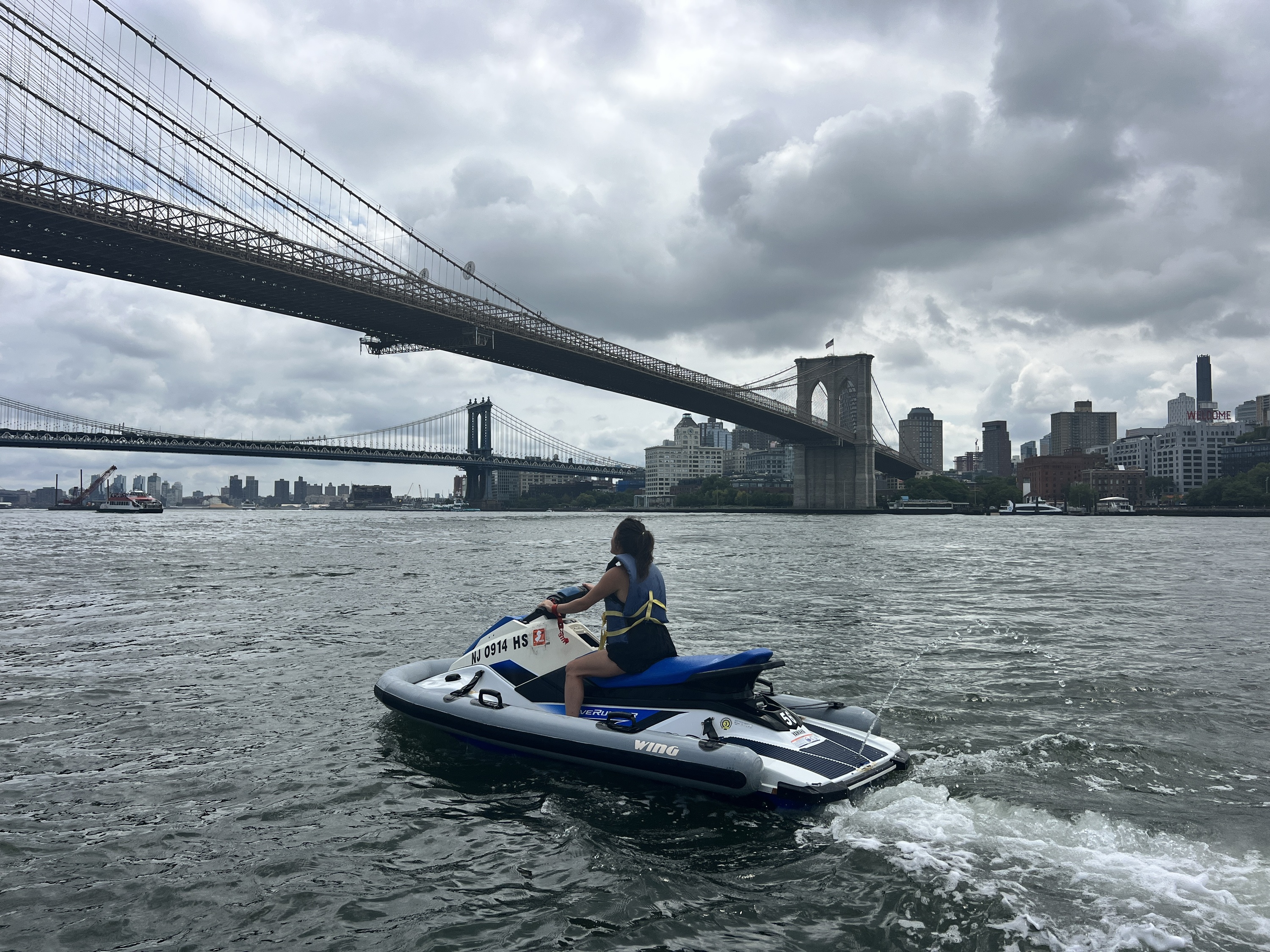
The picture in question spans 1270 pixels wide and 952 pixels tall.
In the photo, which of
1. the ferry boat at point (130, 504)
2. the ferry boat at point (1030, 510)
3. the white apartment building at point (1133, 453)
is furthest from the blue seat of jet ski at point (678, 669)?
the white apartment building at point (1133, 453)

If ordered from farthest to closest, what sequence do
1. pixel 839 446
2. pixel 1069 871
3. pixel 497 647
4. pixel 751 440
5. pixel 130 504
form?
pixel 751 440, pixel 130 504, pixel 839 446, pixel 497 647, pixel 1069 871

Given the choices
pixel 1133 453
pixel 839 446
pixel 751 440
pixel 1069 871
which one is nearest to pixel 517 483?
pixel 839 446

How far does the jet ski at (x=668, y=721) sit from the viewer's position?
4254 mm

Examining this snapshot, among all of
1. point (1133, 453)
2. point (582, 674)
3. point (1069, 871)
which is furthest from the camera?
point (1133, 453)

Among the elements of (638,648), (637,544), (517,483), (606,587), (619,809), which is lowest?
(619,809)

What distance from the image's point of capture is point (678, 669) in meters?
4.76

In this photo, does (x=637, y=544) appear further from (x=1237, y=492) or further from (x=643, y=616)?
(x=1237, y=492)

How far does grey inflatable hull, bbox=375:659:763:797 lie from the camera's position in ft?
13.7

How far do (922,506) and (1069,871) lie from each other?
85.3 meters

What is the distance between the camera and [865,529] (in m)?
42.6

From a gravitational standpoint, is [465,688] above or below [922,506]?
below

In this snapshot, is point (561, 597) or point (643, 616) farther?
point (561, 597)

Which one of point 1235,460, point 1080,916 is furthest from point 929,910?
point 1235,460

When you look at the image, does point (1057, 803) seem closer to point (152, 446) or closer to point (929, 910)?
point (929, 910)
